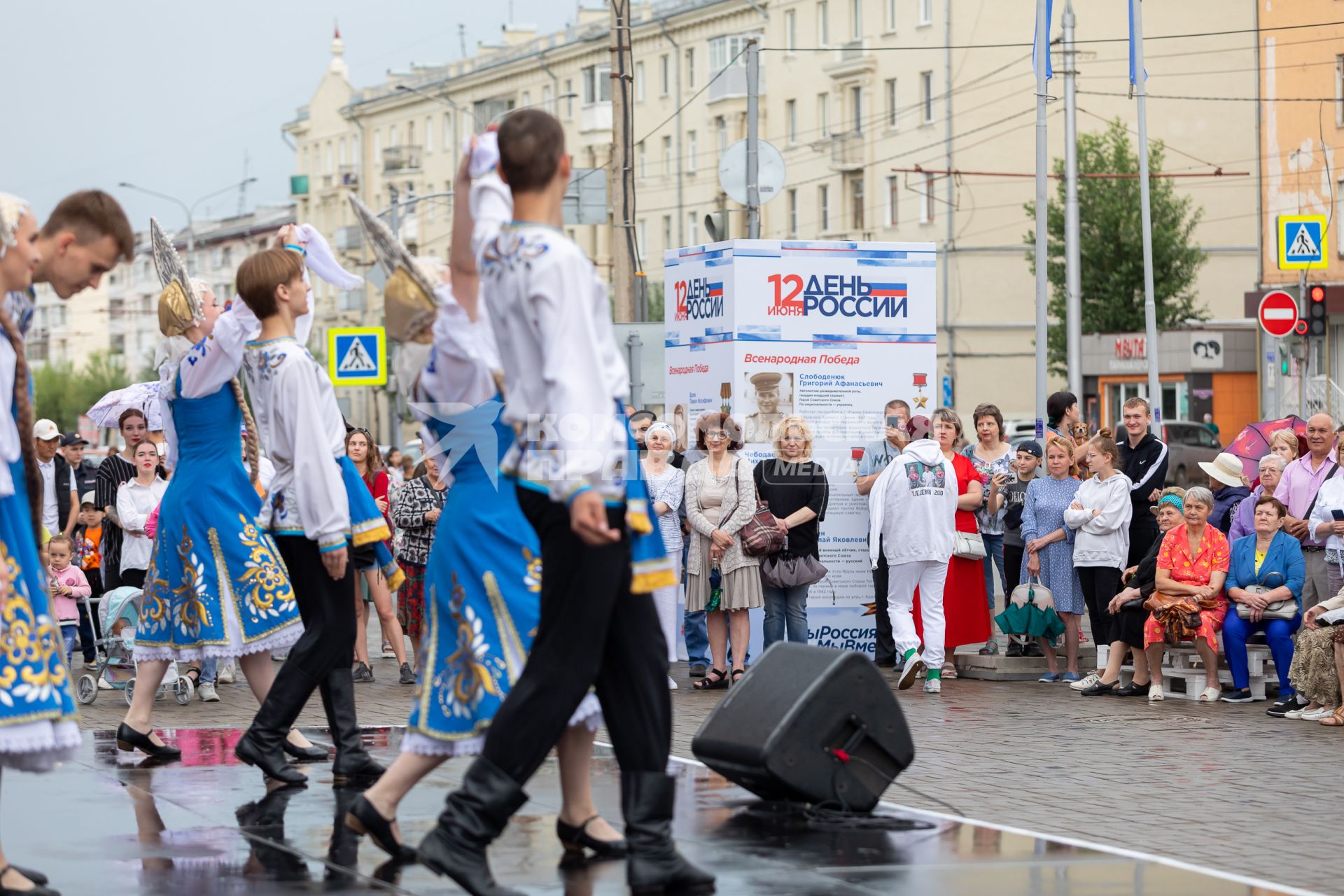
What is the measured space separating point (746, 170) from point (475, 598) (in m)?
16.0

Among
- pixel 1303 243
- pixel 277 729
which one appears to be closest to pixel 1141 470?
pixel 277 729

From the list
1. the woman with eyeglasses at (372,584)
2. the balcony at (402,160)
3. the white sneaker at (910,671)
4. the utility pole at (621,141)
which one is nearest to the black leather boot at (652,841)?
the white sneaker at (910,671)

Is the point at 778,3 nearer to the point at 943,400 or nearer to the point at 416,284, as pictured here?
the point at 943,400

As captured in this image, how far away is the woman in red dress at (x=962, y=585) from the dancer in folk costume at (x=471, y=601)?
8181 mm

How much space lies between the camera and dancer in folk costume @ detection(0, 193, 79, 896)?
5625mm

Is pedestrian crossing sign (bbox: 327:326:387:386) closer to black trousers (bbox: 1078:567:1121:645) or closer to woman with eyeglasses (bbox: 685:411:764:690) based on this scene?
woman with eyeglasses (bbox: 685:411:764:690)

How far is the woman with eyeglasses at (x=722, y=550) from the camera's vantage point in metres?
13.8

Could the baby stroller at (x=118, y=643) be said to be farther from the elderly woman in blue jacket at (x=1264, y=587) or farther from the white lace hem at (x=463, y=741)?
the white lace hem at (x=463, y=741)

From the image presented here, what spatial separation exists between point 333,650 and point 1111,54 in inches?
2291

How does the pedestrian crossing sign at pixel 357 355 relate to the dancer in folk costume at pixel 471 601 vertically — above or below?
above

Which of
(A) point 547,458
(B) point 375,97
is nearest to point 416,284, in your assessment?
(A) point 547,458

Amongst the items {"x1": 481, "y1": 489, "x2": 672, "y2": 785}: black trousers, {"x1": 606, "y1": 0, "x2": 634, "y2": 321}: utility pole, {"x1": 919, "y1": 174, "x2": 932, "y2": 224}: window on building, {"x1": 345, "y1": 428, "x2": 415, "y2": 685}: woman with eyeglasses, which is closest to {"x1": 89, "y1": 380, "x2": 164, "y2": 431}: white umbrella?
{"x1": 345, "y1": 428, "x2": 415, "y2": 685}: woman with eyeglasses

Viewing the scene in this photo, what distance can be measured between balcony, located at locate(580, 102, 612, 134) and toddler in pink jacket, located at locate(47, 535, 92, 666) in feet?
204

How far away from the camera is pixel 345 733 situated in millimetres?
8016
